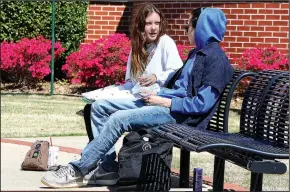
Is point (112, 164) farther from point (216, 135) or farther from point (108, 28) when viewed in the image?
point (108, 28)

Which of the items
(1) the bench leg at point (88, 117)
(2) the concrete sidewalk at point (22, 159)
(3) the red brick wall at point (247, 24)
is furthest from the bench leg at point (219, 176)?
(3) the red brick wall at point (247, 24)

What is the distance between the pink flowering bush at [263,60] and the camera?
1170cm

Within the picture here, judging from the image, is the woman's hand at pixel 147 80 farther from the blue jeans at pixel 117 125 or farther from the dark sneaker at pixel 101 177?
the dark sneaker at pixel 101 177

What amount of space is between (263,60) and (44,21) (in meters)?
5.45

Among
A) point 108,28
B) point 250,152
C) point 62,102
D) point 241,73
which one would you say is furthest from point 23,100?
point 250,152

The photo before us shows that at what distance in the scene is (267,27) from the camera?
1241cm

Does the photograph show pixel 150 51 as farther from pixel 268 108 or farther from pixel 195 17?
pixel 268 108

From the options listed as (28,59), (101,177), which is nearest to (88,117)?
(101,177)

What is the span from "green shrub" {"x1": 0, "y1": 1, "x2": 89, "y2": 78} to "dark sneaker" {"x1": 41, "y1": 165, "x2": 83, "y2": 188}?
31.7 ft

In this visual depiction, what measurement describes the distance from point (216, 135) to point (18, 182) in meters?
1.57

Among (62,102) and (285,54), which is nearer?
(285,54)

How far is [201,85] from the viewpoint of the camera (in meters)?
5.59

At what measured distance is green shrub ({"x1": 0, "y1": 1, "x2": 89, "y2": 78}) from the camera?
15.4 meters

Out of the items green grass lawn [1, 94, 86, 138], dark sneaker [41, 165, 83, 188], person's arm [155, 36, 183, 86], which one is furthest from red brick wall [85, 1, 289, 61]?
dark sneaker [41, 165, 83, 188]
